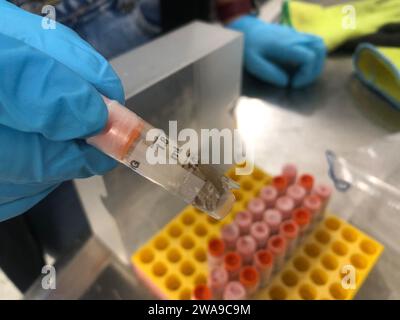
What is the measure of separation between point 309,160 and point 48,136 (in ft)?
1.81

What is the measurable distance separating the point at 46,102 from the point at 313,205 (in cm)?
43

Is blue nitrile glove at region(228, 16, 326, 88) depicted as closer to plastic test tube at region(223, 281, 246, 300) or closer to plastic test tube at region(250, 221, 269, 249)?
plastic test tube at region(250, 221, 269, 249)

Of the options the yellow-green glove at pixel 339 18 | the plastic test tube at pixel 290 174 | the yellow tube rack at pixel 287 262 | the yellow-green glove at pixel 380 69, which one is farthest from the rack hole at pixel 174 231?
the yellow-green glove at pixel 339 18

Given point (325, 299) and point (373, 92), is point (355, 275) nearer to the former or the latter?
point (325, 299)

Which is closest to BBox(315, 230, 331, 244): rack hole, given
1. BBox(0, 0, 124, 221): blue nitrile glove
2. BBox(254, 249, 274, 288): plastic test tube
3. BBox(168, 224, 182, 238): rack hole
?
BBox(254, 249, 274, 288): plastic test tube

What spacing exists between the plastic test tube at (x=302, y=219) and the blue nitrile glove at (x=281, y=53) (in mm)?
382

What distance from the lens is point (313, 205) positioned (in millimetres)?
554

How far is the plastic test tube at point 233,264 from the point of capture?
0.49 meters

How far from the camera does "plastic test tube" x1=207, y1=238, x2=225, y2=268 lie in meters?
0.51

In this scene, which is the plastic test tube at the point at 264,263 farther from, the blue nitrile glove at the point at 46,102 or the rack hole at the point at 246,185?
the blue nitrile glove at the point at 46,102

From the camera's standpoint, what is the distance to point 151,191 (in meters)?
0.60

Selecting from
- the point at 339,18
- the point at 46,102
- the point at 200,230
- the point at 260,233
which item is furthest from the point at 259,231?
the point at 339,18

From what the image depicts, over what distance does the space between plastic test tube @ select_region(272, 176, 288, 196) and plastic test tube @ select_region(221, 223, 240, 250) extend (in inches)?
4.3
